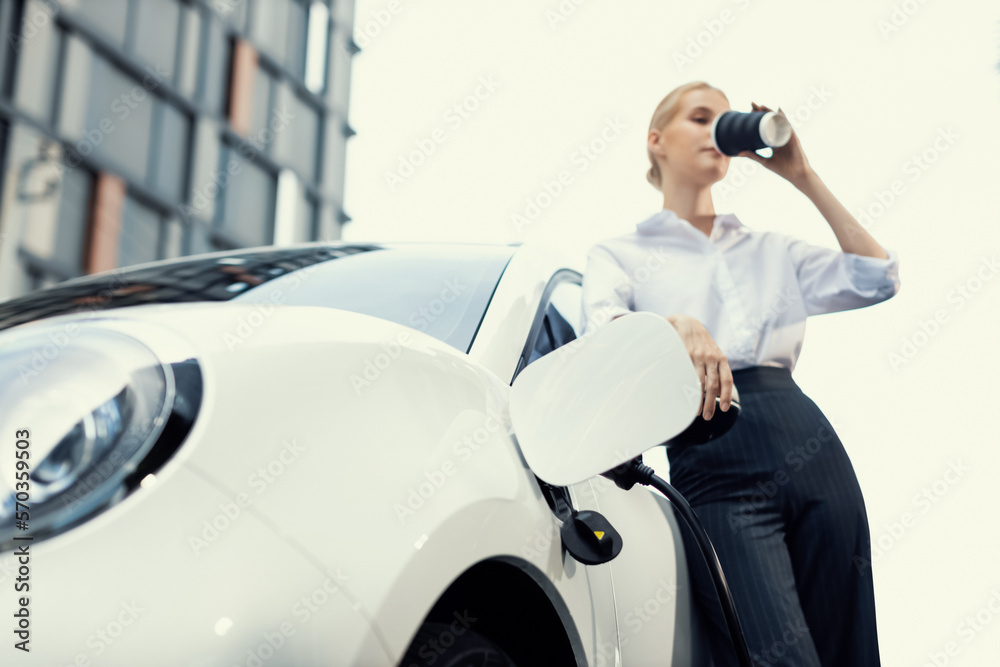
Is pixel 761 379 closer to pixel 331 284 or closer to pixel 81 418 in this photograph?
pixel 331 284

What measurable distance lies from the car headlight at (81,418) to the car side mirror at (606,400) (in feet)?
1.56

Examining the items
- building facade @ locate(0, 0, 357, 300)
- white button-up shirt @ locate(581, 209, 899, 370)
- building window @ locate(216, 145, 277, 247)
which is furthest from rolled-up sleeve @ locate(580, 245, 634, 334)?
building window @ locate(216, 145, 277, 247)

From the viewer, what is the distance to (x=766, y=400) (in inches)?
71.7

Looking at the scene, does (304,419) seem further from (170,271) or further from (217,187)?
(217,187)

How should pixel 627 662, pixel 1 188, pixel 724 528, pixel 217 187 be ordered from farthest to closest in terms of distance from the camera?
pixel 217 187 < pixel 1 188 < pixel 724 528 < pixel 627 662

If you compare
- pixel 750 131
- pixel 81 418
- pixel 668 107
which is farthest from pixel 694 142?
pixel 81 418

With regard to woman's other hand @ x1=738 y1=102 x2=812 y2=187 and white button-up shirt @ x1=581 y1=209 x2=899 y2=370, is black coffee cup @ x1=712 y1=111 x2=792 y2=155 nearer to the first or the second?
woman's other hand @ x1=738 y1=102 x2=812 y2=187

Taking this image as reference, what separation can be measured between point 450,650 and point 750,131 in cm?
128

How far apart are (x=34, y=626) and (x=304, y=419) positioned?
→ 337 mm

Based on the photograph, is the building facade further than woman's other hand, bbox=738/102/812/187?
Yes

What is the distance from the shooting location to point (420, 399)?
1.15 meters

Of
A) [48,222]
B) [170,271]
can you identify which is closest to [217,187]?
[48,222]

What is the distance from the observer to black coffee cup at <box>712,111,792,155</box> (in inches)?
71.7

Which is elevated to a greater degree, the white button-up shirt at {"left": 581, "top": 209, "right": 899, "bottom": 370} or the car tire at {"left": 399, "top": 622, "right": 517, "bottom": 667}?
the white button-up shirt at {"left": 581, "top": 209, "right": 899, "bottom": 370}
